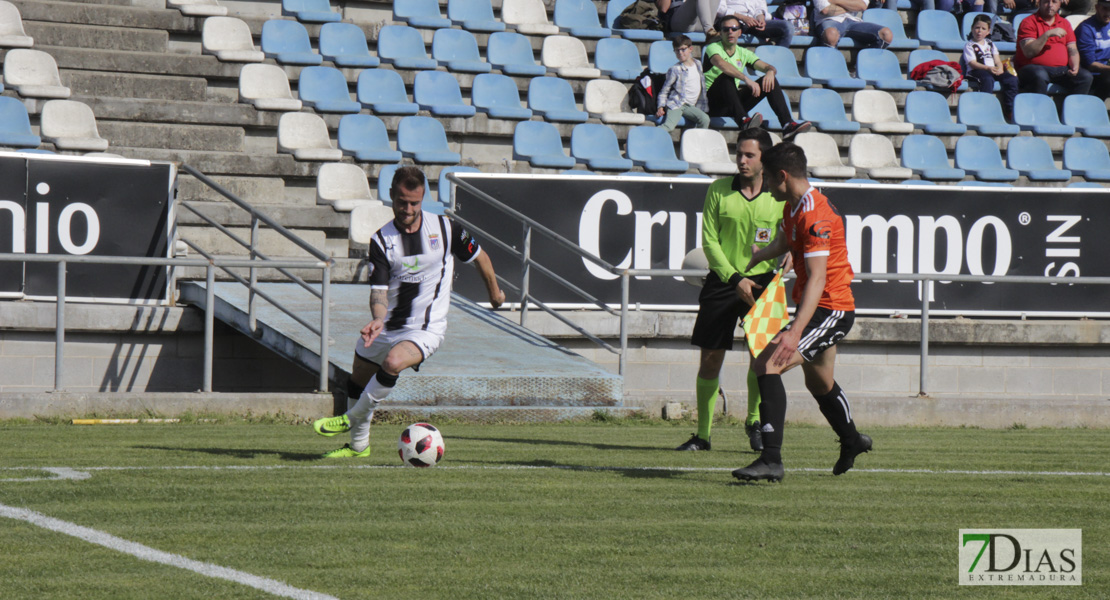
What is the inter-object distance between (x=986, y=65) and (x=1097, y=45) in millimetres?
1836

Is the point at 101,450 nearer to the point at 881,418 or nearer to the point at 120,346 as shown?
the point at 120,346

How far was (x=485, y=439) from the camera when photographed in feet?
32.7

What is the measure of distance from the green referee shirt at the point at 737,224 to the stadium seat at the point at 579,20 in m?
10.8

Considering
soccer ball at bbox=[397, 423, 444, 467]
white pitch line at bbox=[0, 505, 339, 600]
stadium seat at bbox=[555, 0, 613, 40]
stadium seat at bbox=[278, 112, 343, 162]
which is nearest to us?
white pitch line at bbox=[0, 505, 339, 600]

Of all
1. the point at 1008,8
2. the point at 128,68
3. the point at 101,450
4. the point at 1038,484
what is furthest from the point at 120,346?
the point at 1008,8

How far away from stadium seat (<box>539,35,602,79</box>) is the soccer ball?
11.3 meters

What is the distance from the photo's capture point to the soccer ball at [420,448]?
7.93 m

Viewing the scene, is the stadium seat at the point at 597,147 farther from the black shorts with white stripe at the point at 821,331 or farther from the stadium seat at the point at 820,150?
the black shorts with white stripe at the point at 821,331

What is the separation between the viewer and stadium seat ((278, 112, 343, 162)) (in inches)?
619

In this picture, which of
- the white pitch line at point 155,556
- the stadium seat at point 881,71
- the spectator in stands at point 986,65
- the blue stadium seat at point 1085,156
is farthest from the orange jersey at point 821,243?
the spectator in stands at point 986,65

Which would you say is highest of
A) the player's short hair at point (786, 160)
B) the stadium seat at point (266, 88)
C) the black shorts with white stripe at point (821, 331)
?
the stadium seat at point (266, 88)

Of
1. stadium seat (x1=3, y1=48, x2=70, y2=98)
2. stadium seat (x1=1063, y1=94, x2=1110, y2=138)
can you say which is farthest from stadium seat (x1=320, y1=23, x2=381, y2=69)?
stadium seat (x1=1063, y1=94, x2=1110, y2=138)

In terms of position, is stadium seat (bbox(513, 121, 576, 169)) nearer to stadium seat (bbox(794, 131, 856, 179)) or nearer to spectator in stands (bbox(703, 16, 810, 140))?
spectator in stands (bbox(703, 16, 810, 140))

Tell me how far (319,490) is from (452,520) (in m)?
1.12
